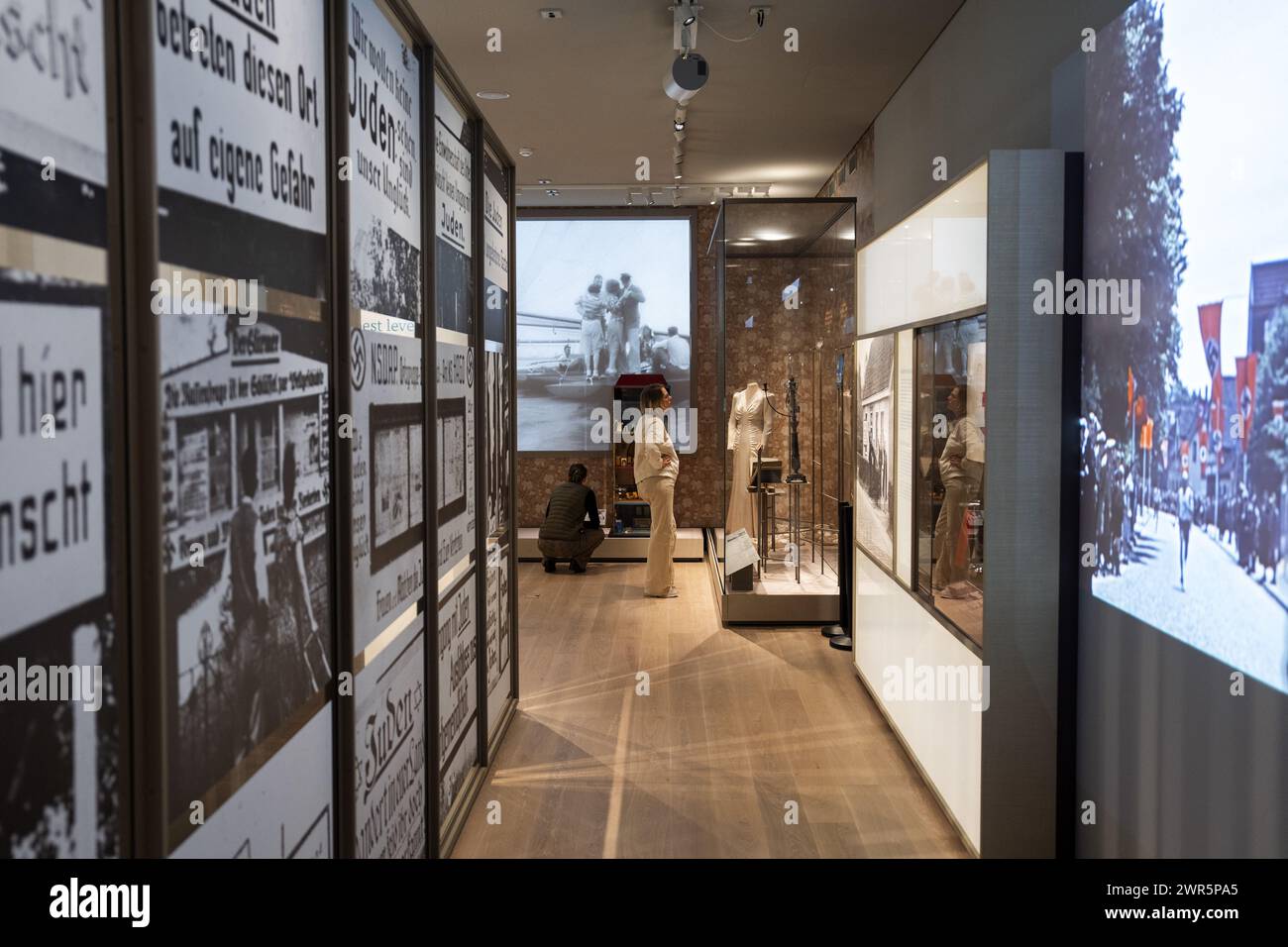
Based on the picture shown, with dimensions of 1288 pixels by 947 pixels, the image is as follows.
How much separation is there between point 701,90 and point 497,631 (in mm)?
3354

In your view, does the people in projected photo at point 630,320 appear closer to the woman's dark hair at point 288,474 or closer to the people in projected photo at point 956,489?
the people in projected photo at point 956,489

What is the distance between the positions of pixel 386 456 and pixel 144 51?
Result: 1386mm

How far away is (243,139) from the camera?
167cm

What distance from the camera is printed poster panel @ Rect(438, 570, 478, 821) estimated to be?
3389 millimetres

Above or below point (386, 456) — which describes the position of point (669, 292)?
above

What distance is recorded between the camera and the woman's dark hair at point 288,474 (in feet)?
6.16

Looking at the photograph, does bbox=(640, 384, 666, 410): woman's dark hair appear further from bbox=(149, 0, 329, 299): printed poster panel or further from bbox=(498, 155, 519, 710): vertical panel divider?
bbox=(149, 0, 329, 299): printed poster panel

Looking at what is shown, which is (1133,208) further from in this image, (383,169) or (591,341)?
(591,341)

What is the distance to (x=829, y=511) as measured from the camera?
6816 millimetres

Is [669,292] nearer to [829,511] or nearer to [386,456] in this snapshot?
[829,511]

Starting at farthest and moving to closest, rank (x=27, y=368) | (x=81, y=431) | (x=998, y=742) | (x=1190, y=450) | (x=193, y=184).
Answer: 1. (x=998, y=742)
2. (x=1190, y=450)
3. (x=193, y=184)
4. (x=81, y=431)
5. (x=27, y=368)

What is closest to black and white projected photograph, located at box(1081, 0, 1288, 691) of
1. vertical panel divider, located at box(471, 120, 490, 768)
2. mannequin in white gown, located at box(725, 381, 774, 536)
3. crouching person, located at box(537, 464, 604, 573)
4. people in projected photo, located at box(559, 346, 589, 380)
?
vertical panel divider, located at box(471, 120, 490, 768)

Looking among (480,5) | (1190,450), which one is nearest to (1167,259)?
(1190,450)

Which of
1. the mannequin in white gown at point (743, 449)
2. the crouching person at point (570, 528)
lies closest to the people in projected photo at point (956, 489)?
the mannequin in white gown at point (743, 449)
